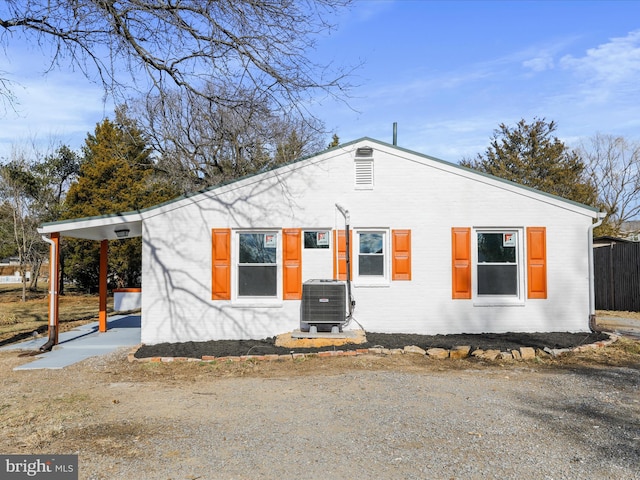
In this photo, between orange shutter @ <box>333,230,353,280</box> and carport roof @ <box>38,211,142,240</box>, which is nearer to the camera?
carport roof @ <box>38,211,142,240</box>

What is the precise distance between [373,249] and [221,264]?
3.12 meters

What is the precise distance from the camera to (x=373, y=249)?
11.0 m

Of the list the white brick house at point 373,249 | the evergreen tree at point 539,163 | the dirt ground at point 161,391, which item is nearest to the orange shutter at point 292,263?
the white brick house at point 373,249

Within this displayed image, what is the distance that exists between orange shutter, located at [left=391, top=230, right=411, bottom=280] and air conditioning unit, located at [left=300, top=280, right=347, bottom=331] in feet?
4.57

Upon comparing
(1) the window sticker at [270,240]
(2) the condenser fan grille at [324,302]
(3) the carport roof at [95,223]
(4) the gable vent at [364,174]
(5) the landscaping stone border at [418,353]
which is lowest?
(5) the landscaping stone border at [418,353]

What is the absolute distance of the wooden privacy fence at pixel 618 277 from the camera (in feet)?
54.4

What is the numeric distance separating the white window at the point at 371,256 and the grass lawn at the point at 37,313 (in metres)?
8.06

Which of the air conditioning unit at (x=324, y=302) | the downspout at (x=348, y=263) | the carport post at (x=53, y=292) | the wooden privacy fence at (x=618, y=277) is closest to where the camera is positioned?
the air conditioning unit at (x=324, y=302)

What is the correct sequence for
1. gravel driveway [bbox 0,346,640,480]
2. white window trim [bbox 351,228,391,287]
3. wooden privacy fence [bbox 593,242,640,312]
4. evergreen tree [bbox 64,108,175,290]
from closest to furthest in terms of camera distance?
gravel driveway [bbox 0,346,640,480] → white window trim [bbox 351,228,391,287] → wooden privacy fence [bbox 593,242,640,312] → evergreen tree [bbox 64,108,175,290]

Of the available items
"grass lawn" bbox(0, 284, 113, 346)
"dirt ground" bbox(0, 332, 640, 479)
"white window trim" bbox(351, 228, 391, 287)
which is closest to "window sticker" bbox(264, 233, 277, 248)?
"white window trim" bbox(351, 228, 391, 287)

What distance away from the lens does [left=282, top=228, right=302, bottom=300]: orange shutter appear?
35.3 feet

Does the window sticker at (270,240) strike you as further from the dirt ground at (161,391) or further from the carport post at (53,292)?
the carport post at (53,292)

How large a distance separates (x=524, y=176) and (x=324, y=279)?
25837mm

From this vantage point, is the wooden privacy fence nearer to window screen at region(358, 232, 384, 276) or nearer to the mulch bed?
the mulch bed
